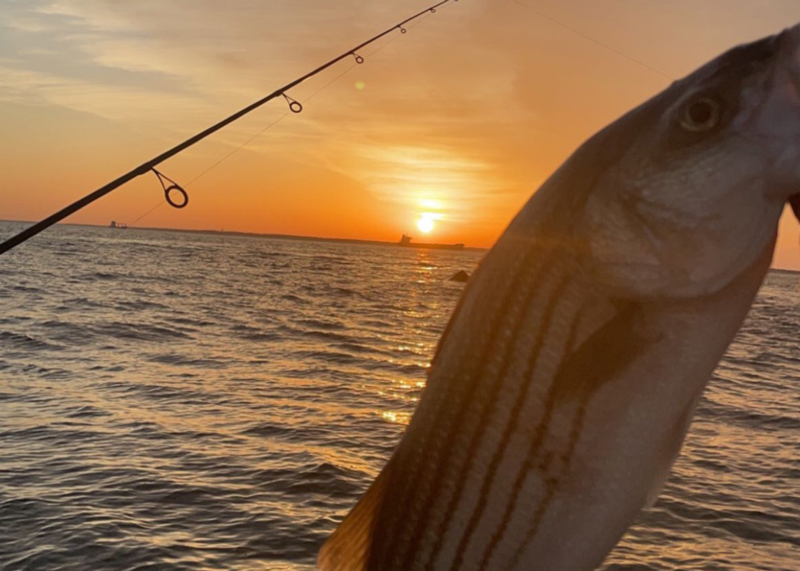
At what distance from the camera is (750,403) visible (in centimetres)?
1920

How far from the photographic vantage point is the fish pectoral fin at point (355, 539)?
2.67 metres

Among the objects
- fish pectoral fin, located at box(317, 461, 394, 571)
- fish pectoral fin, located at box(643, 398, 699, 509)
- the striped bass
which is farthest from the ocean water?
fish pectoral fin, located at box(317, 461, 394, 571)

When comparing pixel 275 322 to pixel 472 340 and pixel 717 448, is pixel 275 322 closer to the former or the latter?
pixel 717 448

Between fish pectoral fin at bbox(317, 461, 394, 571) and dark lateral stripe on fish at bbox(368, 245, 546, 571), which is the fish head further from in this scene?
fish pectoral fin at bbox(317, 461, 394, 571)

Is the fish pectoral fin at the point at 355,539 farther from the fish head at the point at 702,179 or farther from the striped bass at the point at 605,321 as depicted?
the fish head at the point at 702,179

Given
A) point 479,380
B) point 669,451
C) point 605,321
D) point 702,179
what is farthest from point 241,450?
point 702,179

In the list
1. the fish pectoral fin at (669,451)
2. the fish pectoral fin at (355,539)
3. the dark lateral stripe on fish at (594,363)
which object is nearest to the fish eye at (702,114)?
the dark lateral stripe on fish at (594,363)

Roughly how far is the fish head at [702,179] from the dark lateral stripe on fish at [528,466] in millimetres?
218

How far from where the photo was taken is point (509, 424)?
2340mm

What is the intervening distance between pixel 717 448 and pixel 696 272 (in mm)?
14165

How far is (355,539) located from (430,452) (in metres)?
0.46

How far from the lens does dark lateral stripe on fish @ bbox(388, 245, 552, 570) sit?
234 centimetres

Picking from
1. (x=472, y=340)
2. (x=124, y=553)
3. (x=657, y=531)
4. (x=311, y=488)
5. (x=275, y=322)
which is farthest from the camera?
(x=275, y=322)

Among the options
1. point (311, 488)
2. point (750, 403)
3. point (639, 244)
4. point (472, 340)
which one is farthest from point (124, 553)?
point (750, 403)
